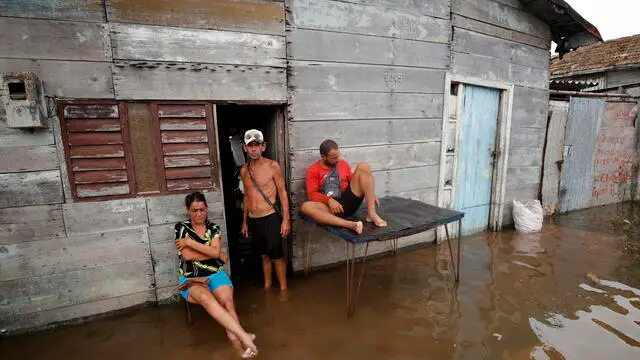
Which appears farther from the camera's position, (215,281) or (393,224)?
(393,224)

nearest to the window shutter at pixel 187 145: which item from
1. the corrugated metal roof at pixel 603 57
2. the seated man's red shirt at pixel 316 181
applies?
the seated man's red shirt at pixel 316 181

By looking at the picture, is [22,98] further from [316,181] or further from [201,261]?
[316,181]

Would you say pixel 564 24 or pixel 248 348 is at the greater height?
pixel 564 24

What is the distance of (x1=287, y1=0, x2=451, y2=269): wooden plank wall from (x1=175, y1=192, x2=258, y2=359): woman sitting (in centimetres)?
119

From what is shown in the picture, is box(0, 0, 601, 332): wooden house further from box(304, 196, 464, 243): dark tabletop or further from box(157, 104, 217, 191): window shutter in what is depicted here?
box(304, 196, 464, 243): dark tabletop

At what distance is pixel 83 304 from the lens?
3230 millimetres

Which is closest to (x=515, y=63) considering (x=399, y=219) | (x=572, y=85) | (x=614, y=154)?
(x=614, y=154)

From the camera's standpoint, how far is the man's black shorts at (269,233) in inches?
143

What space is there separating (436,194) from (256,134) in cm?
320

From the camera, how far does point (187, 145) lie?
3.39 m

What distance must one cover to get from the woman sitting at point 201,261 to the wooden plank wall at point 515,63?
4285 millimetres

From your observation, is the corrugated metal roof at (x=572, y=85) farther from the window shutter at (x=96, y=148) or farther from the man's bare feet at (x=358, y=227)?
the window shutter at (x=96, y=148)

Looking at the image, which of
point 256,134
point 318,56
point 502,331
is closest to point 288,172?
point 256,134

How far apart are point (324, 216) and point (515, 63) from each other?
4.85m
